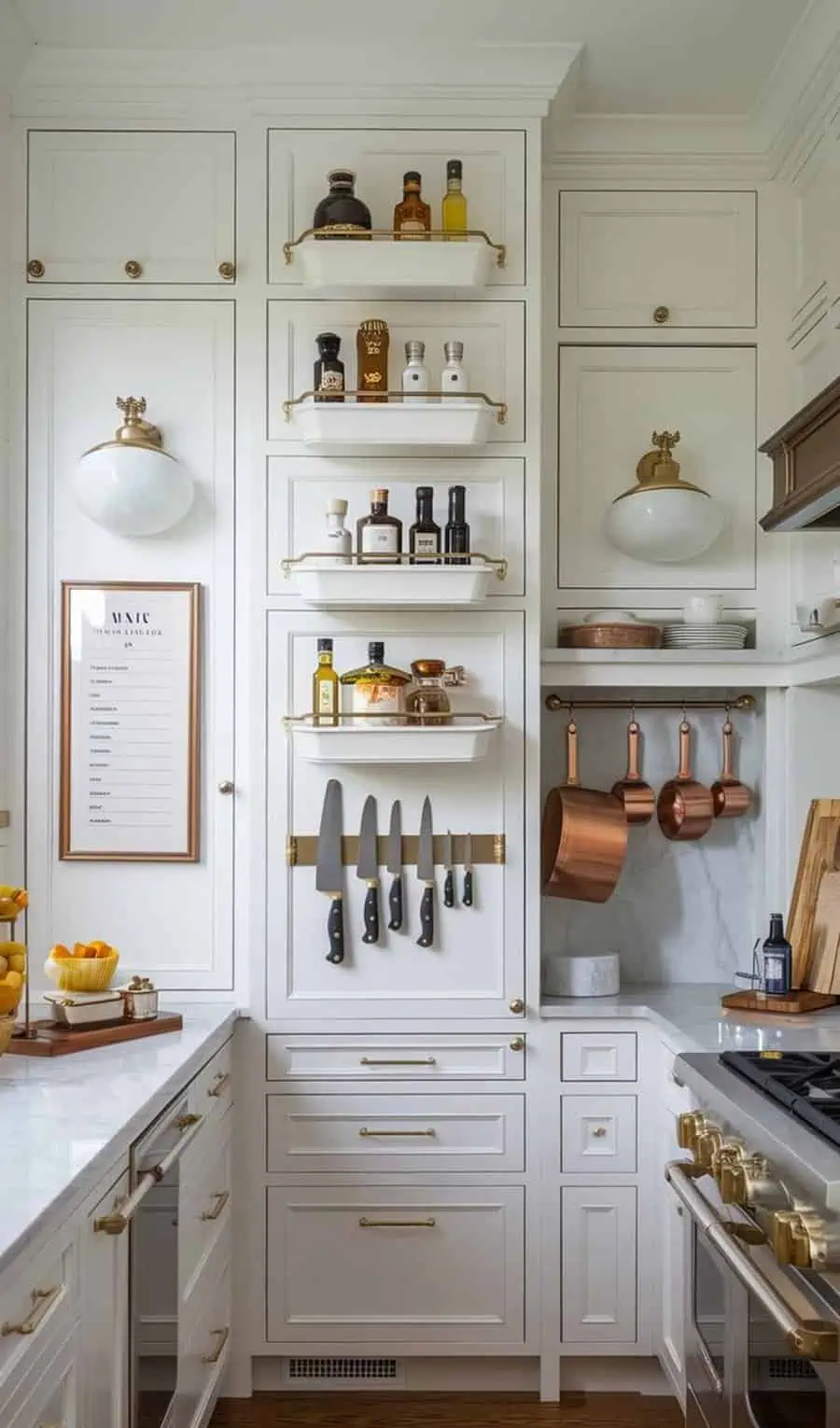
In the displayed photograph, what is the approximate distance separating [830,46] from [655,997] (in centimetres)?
203

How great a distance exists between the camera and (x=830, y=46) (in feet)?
8.57

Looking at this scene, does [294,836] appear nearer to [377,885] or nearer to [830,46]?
[377,885]

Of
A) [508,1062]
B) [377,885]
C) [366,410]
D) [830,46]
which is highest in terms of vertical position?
[830,46]

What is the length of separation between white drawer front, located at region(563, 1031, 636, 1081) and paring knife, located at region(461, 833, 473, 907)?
362mm

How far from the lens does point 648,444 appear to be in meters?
3.16

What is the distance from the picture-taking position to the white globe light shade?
2979mm

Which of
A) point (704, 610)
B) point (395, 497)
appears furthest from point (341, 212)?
point (704, 610)

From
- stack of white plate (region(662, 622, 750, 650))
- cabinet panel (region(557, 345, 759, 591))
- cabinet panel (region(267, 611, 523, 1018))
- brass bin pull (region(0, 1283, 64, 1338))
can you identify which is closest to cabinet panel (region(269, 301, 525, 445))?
cabinet panel (region(557, 345, 759, 591))

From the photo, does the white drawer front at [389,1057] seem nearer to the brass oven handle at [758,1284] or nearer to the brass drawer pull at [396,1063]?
the brass drawer pull at [396,1063]

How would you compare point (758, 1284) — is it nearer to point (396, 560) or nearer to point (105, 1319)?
point (105, 1319)

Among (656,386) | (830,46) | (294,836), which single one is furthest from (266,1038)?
(830,46)

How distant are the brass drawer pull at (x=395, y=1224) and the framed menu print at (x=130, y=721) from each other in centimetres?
87

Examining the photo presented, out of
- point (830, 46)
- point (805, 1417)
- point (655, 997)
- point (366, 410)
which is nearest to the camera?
point (805, 1417)

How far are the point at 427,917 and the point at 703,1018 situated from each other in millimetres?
618
